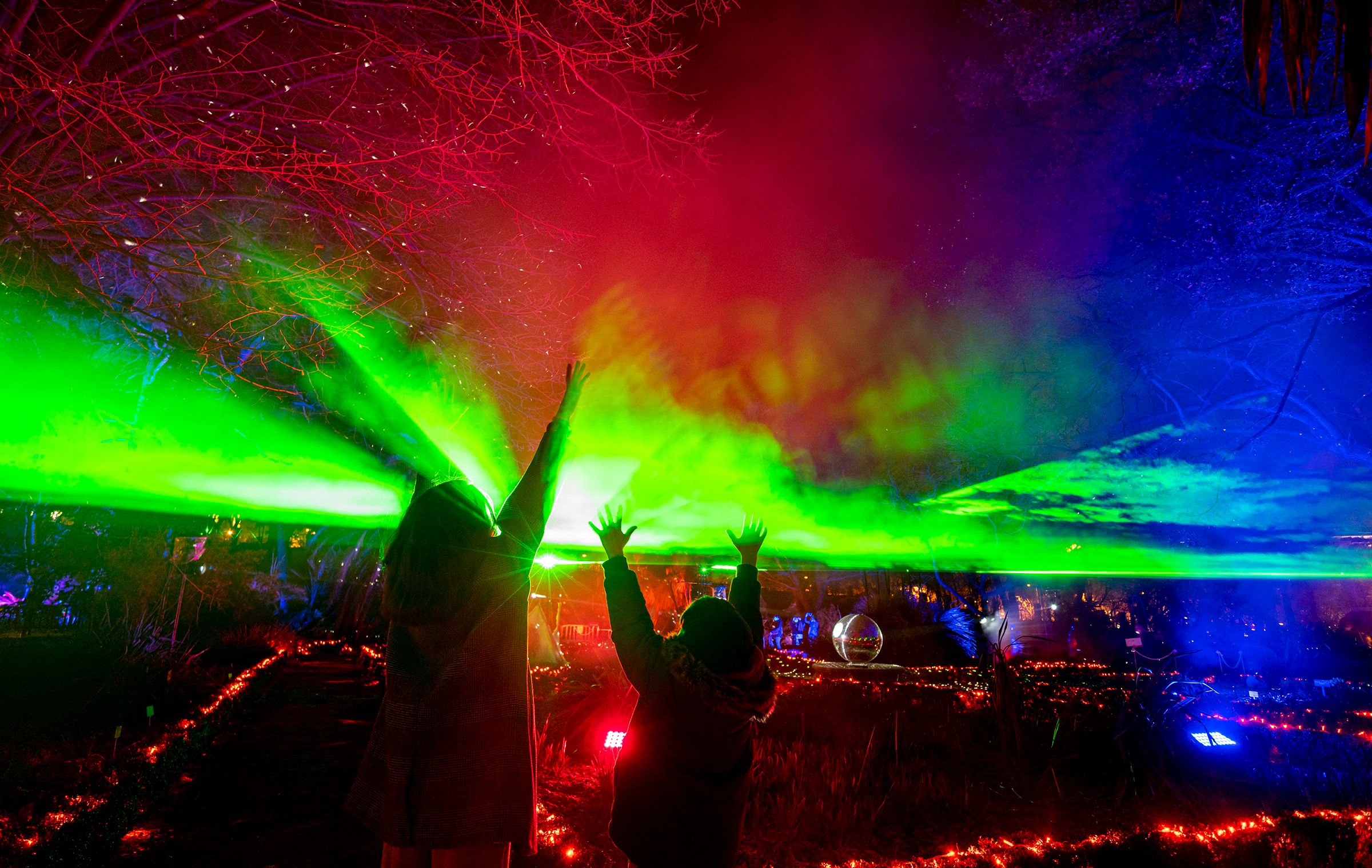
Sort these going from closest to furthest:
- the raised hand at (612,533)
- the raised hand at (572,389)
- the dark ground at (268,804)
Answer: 1. the raised hand at (572,389)
2. the raised hand at (612,533)
3. the dark ground at (268,804)

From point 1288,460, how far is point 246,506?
26.2m

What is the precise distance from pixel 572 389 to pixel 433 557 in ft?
2.85

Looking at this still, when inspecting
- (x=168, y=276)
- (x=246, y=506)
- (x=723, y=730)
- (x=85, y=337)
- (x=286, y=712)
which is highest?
(x=168, y=276)

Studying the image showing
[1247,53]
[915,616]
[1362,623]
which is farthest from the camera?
[1362,623]

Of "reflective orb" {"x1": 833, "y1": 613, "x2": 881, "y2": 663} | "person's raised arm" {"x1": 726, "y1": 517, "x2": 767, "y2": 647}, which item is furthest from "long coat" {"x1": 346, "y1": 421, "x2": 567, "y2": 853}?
"reflective orb" {"x1": 833, "y1": 613, "x2": 881, "y2": 663}

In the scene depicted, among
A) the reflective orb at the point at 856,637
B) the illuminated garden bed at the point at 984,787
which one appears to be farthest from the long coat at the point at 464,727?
the reflective orb at the point at 856,637

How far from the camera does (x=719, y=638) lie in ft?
8.35

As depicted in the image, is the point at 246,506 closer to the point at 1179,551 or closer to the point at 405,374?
the point at 405,374

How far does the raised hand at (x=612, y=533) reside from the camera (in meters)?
2.79

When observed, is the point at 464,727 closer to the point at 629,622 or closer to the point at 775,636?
the point at 629,622

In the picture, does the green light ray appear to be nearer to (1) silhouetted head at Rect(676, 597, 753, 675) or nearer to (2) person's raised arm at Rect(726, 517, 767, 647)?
(2) person's raised arm at Rect(726, 517, 767, 647)

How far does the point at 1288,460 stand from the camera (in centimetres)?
1343

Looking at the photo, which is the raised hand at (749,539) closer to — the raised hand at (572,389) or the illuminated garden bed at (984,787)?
the raised hand at (572,389)

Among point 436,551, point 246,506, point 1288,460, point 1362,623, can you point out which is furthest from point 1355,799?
point 1362,623
